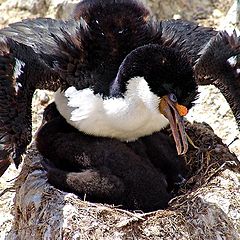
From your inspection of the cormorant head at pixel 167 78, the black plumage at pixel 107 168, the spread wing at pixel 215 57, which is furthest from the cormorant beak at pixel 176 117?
the spread wing at pixel 215 57

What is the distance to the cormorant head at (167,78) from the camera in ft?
11.2

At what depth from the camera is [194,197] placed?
3.57m

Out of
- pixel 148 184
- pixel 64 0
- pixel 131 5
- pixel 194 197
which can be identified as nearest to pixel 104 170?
pixel 148 184

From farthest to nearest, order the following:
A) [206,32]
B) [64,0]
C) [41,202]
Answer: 1. [64,0]
2. [206,32]
3. [41,202]

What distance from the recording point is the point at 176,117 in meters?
3.49

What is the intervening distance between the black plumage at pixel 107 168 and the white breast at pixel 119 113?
0.05 m

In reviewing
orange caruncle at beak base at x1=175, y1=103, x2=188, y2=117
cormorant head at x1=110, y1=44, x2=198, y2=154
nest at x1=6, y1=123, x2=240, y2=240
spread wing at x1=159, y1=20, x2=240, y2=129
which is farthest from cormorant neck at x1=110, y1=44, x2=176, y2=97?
nest at x1=6, y1=123, x2=240, y2=240

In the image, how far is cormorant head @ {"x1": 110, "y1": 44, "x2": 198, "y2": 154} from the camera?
134 inches

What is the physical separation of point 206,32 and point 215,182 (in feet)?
3.05

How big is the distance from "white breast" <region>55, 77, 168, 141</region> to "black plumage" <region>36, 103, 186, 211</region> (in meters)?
0.05

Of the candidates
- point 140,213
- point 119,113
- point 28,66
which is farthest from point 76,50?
point 140,213

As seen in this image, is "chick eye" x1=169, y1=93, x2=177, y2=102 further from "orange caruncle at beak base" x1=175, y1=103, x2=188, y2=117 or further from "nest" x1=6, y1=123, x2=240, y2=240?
"nest" x1=6, y1=123, x2=240, y2=240

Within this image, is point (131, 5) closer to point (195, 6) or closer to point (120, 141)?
point (120, 141)

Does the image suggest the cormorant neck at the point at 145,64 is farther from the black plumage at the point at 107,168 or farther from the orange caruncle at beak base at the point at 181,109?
the black plumage at the point at 107,168
